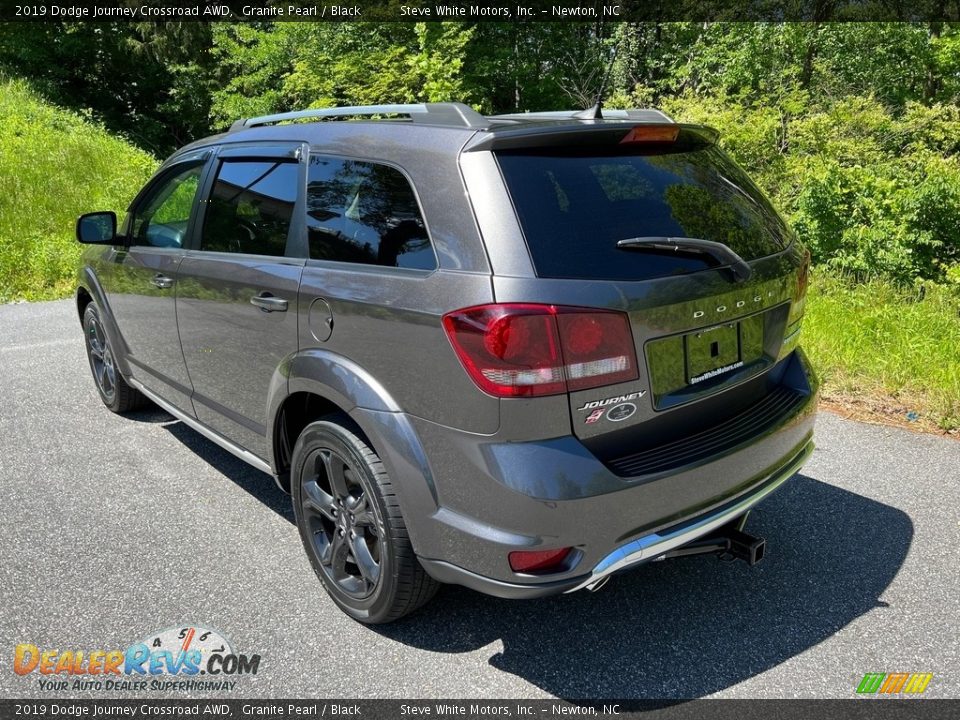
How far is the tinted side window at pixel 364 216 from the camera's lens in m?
2.54

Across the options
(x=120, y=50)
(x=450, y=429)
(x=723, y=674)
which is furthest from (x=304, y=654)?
(x=120, y=50)

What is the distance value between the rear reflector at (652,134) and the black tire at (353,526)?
1.45m

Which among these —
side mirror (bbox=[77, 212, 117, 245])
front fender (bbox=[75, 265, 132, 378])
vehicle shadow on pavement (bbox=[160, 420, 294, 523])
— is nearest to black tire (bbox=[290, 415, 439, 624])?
vehicle shadow on pavement (bbox=[160, 420, 294, 523])

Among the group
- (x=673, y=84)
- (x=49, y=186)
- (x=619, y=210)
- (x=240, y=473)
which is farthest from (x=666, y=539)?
(x=673, y=84)

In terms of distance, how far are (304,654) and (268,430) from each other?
0.94 m

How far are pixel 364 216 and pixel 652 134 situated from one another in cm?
110

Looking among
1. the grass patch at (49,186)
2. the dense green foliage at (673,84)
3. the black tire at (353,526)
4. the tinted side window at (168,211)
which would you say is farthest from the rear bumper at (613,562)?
the grass patch at (49,186)

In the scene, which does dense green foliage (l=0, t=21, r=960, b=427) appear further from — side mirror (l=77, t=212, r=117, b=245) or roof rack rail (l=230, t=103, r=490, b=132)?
side mirror (l=77, t=212, r=117, b=245)

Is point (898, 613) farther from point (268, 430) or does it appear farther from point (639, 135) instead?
point (268, 430)

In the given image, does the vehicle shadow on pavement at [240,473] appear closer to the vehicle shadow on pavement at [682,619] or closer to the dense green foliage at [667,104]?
the vehicle shadow on pavement at [682,619]

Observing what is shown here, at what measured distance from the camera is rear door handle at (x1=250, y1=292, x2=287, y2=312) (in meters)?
2.98

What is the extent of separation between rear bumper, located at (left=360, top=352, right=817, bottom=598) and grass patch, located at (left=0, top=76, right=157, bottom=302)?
9182mm

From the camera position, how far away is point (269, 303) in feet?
9.96

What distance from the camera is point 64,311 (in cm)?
866
